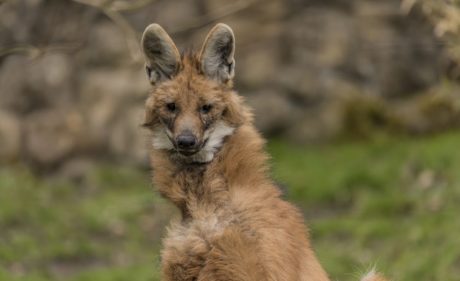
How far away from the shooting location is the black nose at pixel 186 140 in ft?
14.5

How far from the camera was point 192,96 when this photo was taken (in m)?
4.52

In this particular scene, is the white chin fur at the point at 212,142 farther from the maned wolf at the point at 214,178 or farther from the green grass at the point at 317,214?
the green grass at the point at 317,214

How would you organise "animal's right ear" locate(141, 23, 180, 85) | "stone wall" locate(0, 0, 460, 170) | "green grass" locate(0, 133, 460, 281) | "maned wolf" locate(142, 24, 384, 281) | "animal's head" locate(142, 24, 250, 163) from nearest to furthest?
"maned wolf" locate(142, 24, 384, 281) → "animal's head" locate(142, 24, 250, 163) → "animal's right ear" locate(141, 23, 180, 85) → "green grass" locate(0, 133, 460, 281) → "stone wall" locate(0, 0, 460, 170)

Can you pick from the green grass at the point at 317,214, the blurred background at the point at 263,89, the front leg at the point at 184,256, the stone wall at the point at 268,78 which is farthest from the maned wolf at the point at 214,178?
the stone wall at the point at 268,78

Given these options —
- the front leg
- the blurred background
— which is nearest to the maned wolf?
the front leg

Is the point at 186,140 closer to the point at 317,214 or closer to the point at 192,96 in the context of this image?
the point at 192,96

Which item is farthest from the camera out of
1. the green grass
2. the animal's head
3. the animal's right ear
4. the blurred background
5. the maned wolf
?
the blurred background

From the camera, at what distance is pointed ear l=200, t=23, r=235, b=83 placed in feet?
15.1

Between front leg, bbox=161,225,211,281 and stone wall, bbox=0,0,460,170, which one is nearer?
front leg, bbox=161,225,211,281

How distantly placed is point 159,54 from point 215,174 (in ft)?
1.98

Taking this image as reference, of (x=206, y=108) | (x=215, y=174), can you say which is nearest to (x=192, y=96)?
(x=206, y=108)

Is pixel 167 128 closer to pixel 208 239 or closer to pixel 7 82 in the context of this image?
pixel 208 239

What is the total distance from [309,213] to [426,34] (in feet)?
9.51

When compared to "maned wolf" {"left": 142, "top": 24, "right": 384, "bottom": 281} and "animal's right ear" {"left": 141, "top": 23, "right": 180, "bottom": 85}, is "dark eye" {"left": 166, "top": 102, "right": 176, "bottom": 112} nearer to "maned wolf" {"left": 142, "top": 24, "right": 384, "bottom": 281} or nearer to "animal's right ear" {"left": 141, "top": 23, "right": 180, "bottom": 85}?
"maned wolf" {"left": 142, "top": 24, "right": 384, "bottom": 281}
